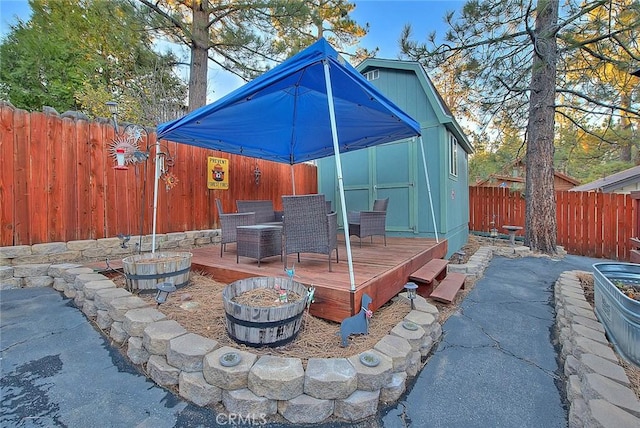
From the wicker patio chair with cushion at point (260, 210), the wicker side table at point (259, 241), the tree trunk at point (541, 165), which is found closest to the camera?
the wicker side table at point (259, 241)

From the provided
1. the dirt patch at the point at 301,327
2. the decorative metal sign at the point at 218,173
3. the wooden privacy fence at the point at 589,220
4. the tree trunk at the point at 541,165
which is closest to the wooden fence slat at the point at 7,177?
the dirt patch at the point at 301,327

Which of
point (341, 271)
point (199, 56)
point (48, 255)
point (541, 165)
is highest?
point (199, 56)

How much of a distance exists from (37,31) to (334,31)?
9.10 meters

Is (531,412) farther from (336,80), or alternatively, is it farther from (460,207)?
(460,207)

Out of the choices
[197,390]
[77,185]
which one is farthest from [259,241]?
[77,185]

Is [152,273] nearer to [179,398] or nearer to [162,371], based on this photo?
[162,371]

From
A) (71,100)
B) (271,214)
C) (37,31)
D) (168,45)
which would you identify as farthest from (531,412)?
(37,31)

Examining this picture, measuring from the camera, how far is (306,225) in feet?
9.19

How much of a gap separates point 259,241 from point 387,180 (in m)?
3.75

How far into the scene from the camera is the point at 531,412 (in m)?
1.57

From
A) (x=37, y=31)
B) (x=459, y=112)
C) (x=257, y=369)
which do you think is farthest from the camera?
(x=37, y=31)

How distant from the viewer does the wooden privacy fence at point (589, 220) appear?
675 centimetres

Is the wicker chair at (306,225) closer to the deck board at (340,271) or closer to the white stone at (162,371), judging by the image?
the deck board at (340,271)

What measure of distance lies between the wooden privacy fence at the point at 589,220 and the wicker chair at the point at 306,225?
308 inches
